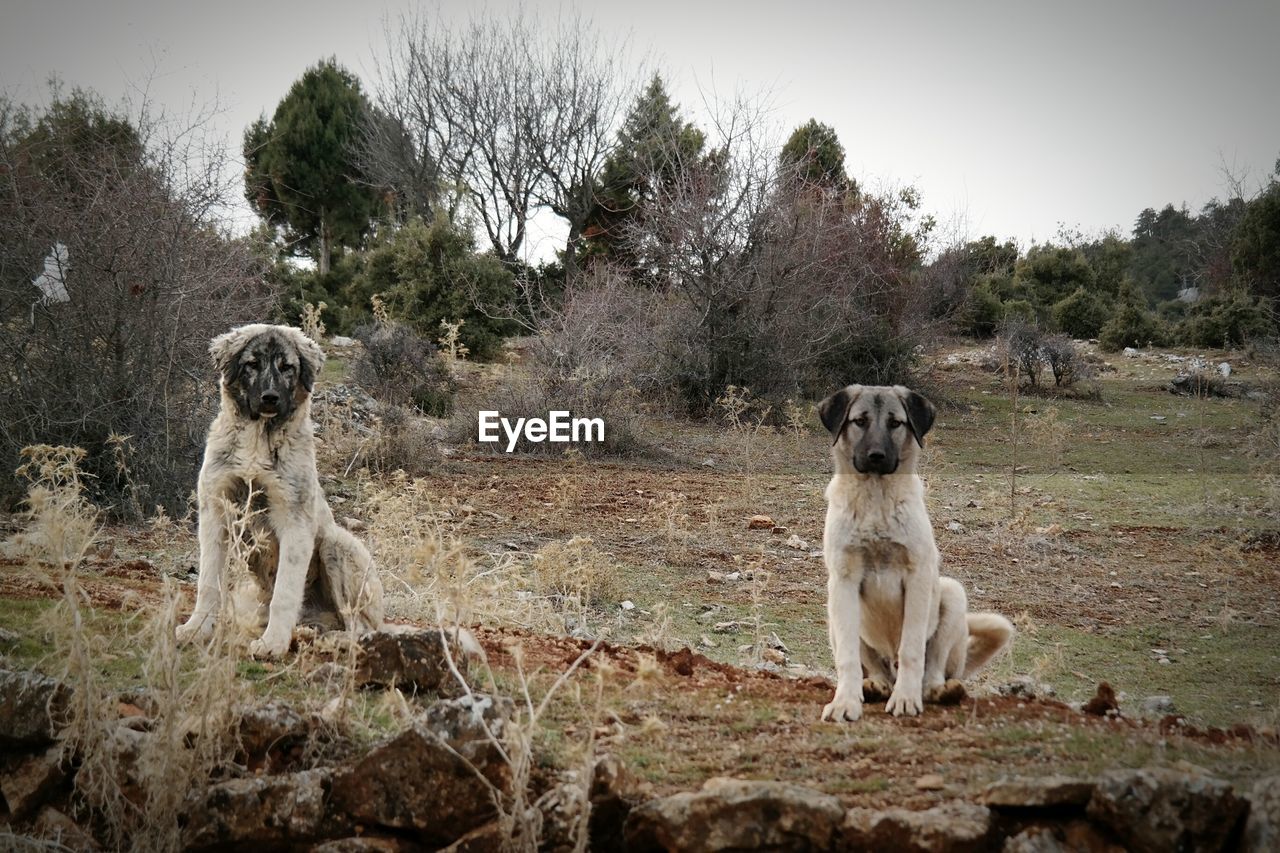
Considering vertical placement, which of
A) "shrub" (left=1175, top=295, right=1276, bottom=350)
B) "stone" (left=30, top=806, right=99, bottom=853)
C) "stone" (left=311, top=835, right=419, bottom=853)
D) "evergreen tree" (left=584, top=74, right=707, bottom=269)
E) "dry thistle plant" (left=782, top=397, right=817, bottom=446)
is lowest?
"stone" (left=30, top=806, right=99, bottom=853)

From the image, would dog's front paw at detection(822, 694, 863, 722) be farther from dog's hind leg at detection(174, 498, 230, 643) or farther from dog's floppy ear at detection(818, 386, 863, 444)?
dog's hind leg at detection(174, 498, 230, 643)

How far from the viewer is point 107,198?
902 cm

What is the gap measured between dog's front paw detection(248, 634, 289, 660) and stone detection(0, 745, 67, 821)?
88 centimetres

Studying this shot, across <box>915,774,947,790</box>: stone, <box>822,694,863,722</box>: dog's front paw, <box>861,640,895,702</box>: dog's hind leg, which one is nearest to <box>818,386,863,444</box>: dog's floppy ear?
<box>861,640,895,702</box>: dog's hind leg

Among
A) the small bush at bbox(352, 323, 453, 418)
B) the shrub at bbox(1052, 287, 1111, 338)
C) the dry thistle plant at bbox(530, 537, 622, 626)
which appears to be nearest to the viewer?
the dry thistle plant at bbox(530, 537, 622, 626)

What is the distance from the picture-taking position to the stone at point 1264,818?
274cm

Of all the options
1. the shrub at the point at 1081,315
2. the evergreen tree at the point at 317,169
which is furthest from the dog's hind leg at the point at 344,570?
the evergreen tree at the point at 317,169

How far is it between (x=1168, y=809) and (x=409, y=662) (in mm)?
2774

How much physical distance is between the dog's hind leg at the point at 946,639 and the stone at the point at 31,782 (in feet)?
11.2

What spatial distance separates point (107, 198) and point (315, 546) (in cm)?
572

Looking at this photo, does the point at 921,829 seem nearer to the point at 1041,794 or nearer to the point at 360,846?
the point at 1041,794

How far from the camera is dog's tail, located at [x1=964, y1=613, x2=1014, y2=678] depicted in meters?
4.91

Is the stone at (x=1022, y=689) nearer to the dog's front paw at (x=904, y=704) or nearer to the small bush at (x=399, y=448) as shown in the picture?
the dog's front paw at (x=904, y=704)

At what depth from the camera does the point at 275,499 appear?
186 inches
